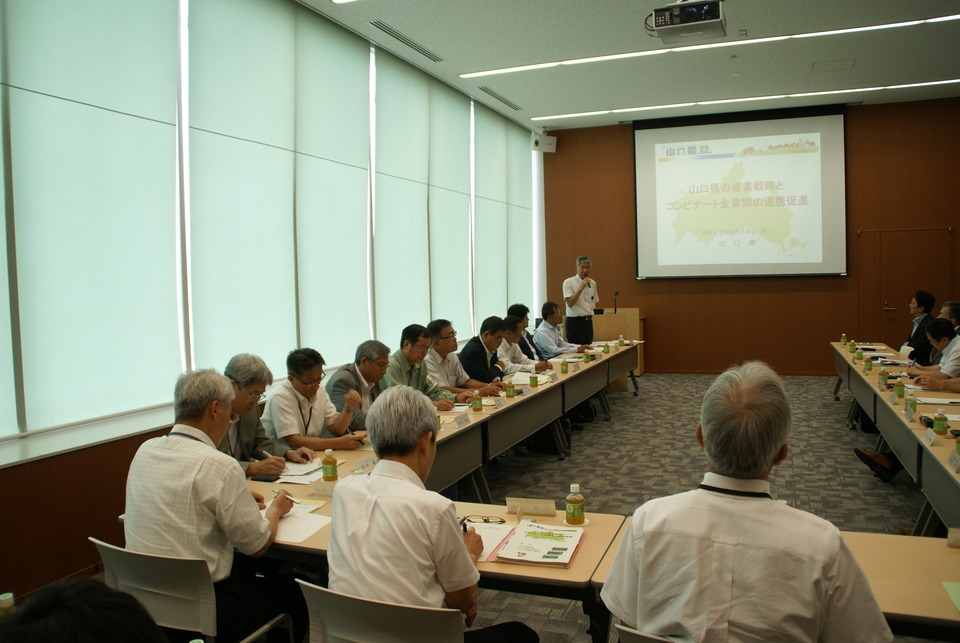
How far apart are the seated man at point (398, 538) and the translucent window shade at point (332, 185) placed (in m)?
3.90

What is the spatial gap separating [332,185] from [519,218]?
4.81 meters

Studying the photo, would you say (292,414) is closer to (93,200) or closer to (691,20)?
(93,200)

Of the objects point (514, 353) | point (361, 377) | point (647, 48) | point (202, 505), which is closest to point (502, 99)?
point (647, 48)

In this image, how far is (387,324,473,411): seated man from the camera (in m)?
4.45

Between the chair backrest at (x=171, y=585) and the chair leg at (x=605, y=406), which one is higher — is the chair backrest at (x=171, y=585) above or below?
above

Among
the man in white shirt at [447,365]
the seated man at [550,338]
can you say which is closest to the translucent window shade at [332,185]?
the man in white shirt at [447,365]

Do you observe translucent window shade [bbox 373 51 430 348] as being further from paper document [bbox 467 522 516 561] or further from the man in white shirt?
paper document [bbox 467 522 516 561]

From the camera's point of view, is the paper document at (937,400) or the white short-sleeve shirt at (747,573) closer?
the white short-sleeve shirt at (747,573)

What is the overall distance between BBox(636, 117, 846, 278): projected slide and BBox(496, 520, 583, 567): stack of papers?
329 inches

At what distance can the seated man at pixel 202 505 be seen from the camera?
201 cm

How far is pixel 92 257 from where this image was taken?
150 inches

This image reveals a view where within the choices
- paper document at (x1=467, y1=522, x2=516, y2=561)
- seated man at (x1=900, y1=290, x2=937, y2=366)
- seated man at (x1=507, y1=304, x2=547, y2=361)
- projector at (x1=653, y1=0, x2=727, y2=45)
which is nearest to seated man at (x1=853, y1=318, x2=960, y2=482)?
seated man at (x1=900, y1=290, x2=937, y2=366)

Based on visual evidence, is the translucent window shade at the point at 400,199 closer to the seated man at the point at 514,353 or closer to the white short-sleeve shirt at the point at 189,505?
the seated man at the point at 514,353

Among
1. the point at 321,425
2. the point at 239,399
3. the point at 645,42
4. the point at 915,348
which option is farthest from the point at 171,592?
the point at 915,348
